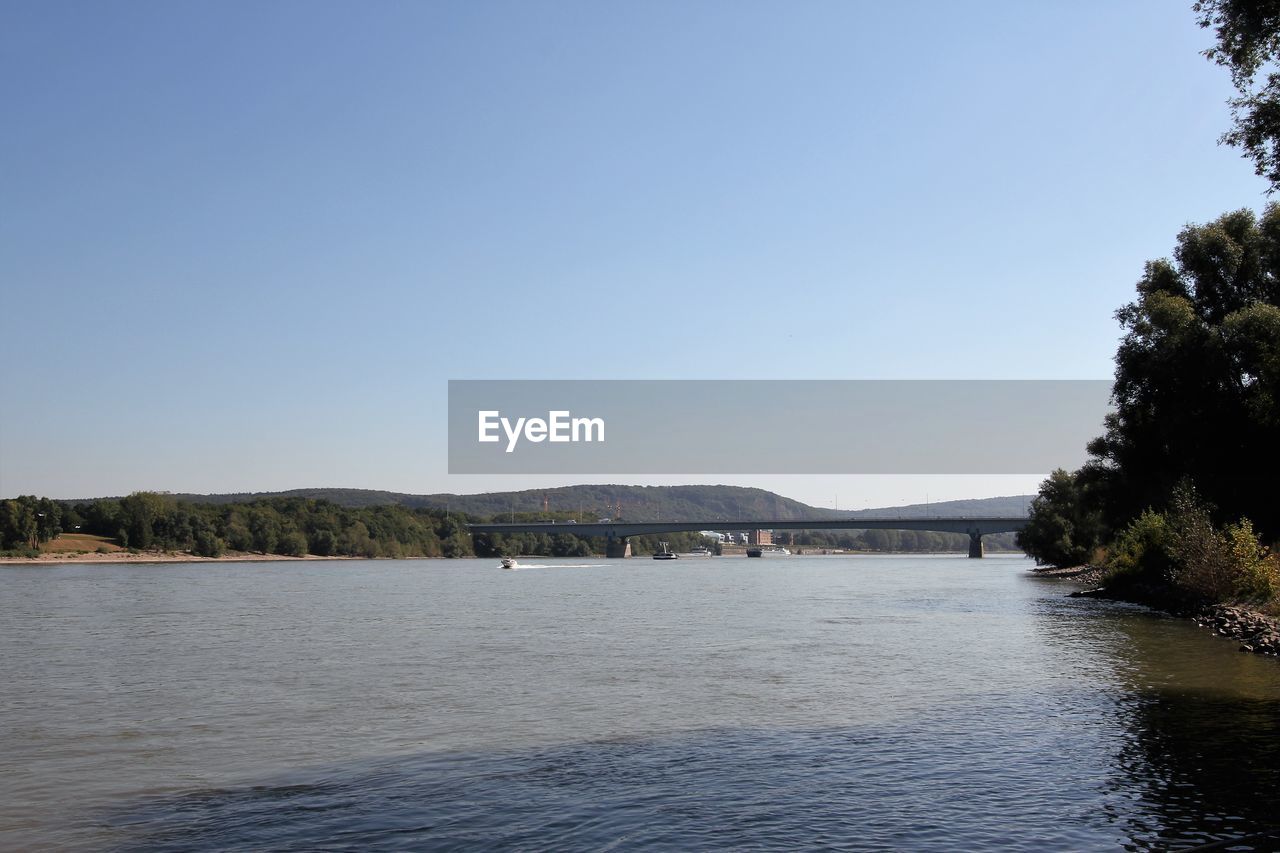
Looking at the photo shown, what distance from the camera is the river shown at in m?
15.7

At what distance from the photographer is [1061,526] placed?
128 meters

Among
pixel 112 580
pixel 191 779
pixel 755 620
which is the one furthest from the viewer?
pixel 112 580

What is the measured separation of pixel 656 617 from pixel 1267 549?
31.5 m

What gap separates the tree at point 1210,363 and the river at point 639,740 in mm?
12477

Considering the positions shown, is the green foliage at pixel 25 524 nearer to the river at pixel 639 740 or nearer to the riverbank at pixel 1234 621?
the river at pixel 639 740

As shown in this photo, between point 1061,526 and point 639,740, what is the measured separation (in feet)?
388

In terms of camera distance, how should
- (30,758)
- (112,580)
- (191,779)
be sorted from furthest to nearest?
(112,580) → (30,758) → (191,779)

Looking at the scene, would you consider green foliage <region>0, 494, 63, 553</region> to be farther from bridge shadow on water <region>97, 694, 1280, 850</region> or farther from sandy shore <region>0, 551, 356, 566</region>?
bridge shadow on water <region>97, 694, 1280, 850</region>

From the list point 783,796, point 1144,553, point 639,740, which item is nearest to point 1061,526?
point 1144,553

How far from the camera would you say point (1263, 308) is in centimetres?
5062

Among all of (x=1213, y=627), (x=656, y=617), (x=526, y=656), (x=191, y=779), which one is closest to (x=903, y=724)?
(x=191, y=779)

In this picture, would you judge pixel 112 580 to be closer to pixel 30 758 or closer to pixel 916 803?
pixel 30 758

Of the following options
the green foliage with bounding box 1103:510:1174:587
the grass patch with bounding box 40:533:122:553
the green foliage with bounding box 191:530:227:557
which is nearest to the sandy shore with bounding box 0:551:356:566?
the green foliage with bounding box 191:530:227:557

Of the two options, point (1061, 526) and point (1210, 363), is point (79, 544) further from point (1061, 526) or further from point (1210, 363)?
point (1210, 363)
